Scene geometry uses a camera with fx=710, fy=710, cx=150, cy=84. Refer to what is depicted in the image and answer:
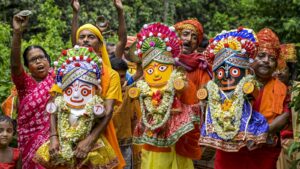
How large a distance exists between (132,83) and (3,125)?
1.56 metres

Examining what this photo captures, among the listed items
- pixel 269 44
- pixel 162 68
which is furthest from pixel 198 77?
pixel 269 44

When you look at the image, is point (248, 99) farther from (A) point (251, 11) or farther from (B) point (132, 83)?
(A) point (251, 11)

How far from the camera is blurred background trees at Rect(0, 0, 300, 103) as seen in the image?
12.4m

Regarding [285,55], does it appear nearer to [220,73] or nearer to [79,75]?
[220,73]

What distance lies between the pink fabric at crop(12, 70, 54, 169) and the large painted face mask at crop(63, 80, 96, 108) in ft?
3.01

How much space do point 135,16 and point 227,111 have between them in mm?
12679

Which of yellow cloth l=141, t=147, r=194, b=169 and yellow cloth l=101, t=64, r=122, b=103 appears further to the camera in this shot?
yellow cloth l=141, t=147, r=194, b=169

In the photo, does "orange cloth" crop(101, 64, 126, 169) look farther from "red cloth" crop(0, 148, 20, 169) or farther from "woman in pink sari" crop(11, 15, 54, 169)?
"red cloth" crop(0, 148, 20, 169)

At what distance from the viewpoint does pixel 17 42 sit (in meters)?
7.47

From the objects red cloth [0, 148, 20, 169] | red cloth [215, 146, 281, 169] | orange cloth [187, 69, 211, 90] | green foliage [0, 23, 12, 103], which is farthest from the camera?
green foliage [0, 23, 12, 103]

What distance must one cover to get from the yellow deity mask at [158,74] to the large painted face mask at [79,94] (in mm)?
750

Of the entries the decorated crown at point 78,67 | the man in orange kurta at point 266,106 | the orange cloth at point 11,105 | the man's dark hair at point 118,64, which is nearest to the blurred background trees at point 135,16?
the orange cloth at point 11,105

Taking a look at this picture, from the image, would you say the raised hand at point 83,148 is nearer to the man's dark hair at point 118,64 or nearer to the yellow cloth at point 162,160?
the yellow cloth at point 162,160

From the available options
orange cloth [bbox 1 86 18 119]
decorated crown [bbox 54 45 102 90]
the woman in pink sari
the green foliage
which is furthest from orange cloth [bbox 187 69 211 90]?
the green foliage
